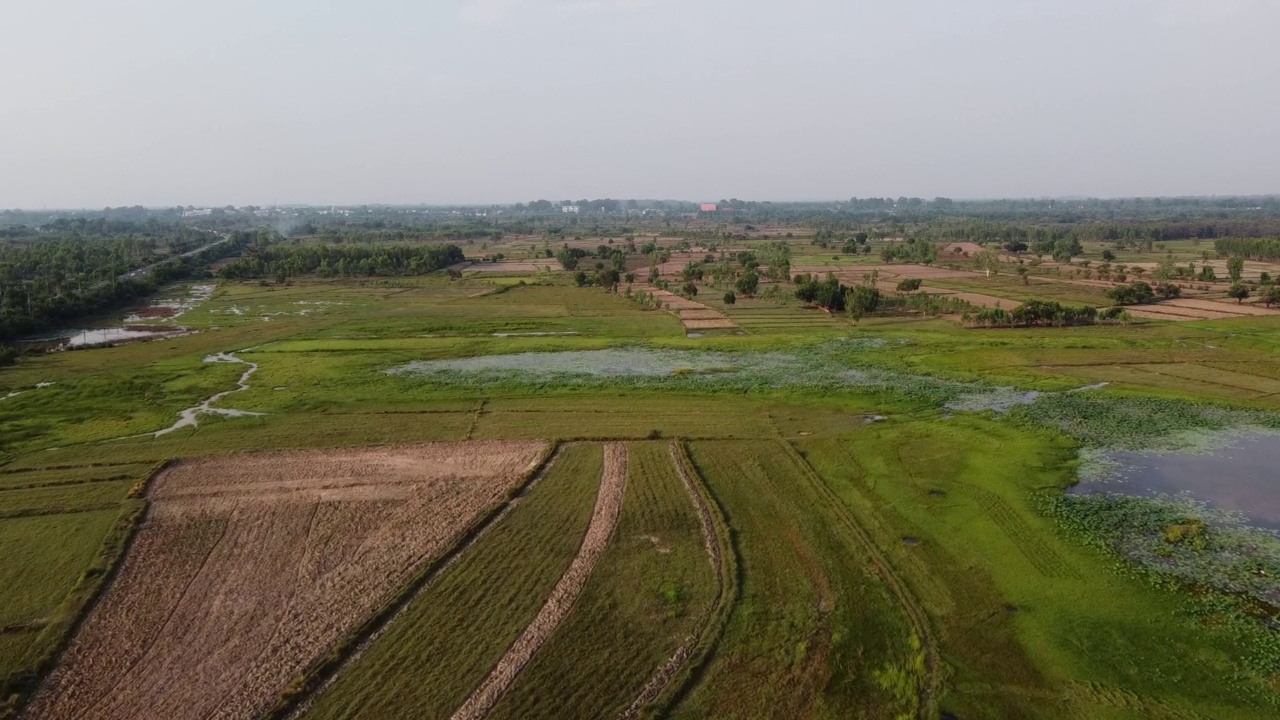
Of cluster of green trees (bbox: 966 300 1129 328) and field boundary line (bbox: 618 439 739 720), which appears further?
cluster of green trees (bbox: 966 300 1129 328)

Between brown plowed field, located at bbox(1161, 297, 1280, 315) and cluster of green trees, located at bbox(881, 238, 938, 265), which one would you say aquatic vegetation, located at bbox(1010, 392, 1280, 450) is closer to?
brown plowed field, located at bbox(1161, 297, 1280, 315)

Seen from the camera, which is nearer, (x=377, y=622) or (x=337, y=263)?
(x=377, y=622)

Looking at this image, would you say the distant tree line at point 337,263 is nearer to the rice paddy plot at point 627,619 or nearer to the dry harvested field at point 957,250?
the dry harvested field at point 957,250

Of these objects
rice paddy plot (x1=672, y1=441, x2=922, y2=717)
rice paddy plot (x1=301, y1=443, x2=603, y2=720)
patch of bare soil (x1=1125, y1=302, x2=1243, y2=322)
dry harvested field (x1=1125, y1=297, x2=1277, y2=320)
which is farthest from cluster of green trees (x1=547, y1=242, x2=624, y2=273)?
rice paddy plot (x1=672, y1=441, x2=922, y2=717)

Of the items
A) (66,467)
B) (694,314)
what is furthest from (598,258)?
(66,467)

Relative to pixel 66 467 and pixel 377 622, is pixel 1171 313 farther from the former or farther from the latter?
pixel 66 467
